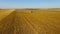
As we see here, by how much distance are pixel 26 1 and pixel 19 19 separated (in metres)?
→ 0.10

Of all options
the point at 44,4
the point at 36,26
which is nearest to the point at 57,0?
the point at 44,4

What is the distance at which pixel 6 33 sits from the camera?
362 millimetres

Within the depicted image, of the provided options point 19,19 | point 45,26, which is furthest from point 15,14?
point 45,26

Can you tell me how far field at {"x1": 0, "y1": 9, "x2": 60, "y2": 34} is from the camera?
36 centimetres

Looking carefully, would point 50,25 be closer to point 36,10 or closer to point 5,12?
point 36,10

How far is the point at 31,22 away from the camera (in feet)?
1.22

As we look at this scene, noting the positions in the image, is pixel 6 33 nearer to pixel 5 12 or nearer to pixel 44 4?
pixel 5 12

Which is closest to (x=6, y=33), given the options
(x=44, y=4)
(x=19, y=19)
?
(x=19, y=19)

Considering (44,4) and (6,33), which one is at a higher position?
(44,4)

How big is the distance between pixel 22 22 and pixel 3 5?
132 millimetres

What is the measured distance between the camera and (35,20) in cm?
37

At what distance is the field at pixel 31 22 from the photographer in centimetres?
36

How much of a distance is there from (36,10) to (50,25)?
8cm

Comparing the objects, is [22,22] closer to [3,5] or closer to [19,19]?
[19,19]
